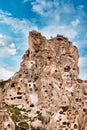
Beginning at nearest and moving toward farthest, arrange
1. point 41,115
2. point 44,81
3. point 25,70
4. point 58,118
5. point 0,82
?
point 58,118
point 41,115
point 44,81
point 25,70
point 0,82

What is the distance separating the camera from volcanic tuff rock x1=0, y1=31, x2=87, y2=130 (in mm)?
79438

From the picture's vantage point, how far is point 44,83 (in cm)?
9131

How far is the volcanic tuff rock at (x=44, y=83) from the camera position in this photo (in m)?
79.4

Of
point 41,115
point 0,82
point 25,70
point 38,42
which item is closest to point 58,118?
point 41,115

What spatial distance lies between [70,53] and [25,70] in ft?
66.6

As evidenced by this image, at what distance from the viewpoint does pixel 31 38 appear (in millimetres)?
106938

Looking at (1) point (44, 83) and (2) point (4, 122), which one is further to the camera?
(1) point (44, 83)

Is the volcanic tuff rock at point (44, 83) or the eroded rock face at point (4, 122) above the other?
the volcanic tuff rock at point (44, 83)

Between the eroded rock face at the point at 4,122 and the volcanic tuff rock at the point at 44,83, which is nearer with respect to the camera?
the eroded rock face at the point at 4,122

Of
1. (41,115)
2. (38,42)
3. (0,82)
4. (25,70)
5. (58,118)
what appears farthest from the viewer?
(0,82)

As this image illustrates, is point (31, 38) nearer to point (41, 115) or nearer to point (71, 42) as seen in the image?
point (71, 42)

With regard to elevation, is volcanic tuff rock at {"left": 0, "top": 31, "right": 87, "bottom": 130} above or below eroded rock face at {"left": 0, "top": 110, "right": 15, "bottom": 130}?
above

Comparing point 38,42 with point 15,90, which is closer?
point 15,90

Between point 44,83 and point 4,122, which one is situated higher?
point 44,83
